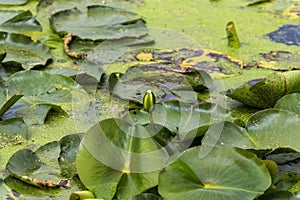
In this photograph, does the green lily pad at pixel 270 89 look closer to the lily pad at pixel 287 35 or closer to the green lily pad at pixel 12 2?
the lily pad at pixel 287 35

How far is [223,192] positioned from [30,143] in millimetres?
488

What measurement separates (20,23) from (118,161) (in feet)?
3.21

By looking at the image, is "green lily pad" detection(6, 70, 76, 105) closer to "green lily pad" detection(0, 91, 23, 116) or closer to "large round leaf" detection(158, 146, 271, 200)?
"green lily pad" detection(0, 91, 23, 116)

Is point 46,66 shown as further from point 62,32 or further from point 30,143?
point 30,143

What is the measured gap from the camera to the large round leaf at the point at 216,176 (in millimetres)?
1088

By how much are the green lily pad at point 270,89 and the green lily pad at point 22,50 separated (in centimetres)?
58

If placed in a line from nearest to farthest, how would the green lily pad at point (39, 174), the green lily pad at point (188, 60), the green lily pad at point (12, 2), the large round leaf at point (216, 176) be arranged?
the large round leaf at point (216, 176)
the green lily pad at point (39, 174)
the green lily pad at point (188, 60)
the green lily pad at point (12, 2)

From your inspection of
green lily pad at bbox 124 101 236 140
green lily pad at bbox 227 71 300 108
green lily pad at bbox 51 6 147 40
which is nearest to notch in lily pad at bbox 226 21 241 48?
green lily pad at bbox 51 6 147 40

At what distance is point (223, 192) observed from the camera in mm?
1086

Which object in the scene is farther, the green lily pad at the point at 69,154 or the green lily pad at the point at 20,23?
the green lily pad at the point at 20,23

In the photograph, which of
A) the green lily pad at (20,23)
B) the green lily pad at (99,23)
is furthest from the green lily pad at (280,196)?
the green lily pad at (20,23)

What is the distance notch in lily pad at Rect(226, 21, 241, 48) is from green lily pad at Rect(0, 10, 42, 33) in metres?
0.59

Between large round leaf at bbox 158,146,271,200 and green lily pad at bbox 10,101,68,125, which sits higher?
large round leaf at bbox 158,146,271,200

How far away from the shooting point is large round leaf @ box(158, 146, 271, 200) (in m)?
1.09
